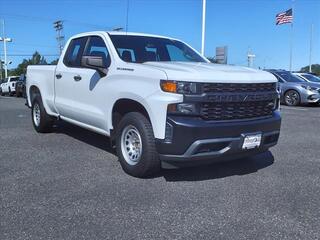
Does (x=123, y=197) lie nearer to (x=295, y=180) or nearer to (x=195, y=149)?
(x=195, y=149)

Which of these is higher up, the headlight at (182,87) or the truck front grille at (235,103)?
the headlight at (182,87)

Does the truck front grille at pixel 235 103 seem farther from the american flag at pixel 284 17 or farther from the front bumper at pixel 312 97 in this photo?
the american flag at pixel 284 17

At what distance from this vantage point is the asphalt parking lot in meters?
3.88

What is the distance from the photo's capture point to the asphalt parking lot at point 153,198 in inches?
153

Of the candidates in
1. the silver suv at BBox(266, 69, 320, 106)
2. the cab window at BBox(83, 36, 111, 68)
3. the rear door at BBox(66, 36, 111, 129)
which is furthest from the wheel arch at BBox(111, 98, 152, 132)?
the silver suv at BBox(266, 69, 320, 106)

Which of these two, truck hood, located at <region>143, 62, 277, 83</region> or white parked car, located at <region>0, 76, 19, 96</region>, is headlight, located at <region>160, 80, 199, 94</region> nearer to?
truck hood, located at <region>143, 62, 277, 83</region>

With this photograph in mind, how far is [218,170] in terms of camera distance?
599 centimetres

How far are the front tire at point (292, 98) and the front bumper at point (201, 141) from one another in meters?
13.3

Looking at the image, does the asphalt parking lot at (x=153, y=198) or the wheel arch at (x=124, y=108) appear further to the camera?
the wheel arch at (x=124, y=108)

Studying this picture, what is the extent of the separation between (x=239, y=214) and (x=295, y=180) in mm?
1582

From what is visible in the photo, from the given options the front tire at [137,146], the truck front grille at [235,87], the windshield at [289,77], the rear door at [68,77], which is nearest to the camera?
the truck front grille at [235,87]

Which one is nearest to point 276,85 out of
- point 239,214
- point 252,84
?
point 252,84

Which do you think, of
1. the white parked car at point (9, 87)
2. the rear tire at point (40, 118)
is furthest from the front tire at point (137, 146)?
the white parked car at point (9, 87)

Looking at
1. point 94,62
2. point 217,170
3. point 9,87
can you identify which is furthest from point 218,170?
point 9,87
